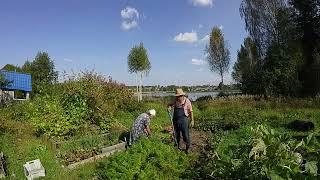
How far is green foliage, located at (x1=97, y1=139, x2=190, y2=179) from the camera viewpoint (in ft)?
29.2

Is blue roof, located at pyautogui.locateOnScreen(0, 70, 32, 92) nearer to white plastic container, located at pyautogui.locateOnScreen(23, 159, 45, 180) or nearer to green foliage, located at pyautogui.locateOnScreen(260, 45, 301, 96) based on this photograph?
green foliage, located at pyautogui.locateOnScreen(260, 45, 301, 96)

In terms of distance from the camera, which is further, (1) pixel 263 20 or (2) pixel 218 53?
(2) pixel 218 53

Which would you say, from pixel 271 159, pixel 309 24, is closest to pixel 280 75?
pixel 309 24

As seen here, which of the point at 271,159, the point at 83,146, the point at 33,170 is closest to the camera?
the point at 271,159

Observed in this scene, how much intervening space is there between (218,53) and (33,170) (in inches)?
1793

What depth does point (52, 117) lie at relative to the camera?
15.3 m

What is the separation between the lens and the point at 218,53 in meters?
53.8

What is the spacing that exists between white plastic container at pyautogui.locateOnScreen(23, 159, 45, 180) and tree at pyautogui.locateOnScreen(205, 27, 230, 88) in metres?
45.0

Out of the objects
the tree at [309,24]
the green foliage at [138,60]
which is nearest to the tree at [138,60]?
the green foliage at [138,60]

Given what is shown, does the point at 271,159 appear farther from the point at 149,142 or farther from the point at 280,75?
the point at 280,75

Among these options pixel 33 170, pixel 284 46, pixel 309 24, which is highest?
pixel 309 24

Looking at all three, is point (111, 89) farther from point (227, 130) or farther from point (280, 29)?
point (280, 29)

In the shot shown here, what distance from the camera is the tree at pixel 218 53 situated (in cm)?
5375

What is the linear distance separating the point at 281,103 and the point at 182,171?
46.6ft
